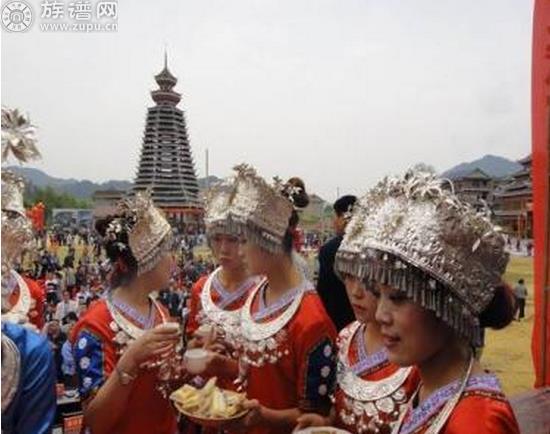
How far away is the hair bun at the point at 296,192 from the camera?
2.84 metres

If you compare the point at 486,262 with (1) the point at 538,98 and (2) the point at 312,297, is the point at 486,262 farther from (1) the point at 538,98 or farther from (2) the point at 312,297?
(1) the point at 538,98

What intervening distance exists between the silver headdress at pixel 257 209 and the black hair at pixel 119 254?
55cm

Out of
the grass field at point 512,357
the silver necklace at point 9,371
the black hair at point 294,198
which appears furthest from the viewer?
the grass field at point 512,357

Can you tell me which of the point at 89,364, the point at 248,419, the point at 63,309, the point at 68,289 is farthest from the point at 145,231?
the point at 68,289

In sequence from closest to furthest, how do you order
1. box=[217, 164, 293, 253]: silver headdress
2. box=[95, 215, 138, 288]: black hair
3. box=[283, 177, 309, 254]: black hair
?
box=[95, 215, 138, 288]: black hair, box=[217, 164, 293, 253]: silver headdress, box=[283, 177, 309, 254]: black hair

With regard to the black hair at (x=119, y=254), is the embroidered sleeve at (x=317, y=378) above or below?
below

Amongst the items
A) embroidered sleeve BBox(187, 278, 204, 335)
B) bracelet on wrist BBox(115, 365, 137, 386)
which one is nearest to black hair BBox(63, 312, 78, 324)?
embroidered sleeve BBox(187, 278, 204, 335)

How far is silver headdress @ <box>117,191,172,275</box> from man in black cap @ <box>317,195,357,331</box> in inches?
63.3

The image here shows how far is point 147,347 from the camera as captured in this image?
214cm

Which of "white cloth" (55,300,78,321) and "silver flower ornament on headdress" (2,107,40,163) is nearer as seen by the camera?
"silver flower ornament on headdress" (2,107,40,163)

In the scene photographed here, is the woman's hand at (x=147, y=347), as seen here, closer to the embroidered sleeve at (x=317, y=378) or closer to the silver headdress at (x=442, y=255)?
the embroidered sleeve at (x=317, y=378)

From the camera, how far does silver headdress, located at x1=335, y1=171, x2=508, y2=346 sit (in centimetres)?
145

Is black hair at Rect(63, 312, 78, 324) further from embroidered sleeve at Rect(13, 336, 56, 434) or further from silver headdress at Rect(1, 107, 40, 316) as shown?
embroidered sleeve at Rect(13, 336, 56, 434)

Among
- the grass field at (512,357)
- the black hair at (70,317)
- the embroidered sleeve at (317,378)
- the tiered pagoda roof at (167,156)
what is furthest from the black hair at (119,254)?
the tiered pagoda roof at (167,156)
